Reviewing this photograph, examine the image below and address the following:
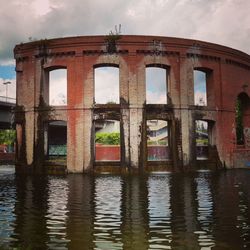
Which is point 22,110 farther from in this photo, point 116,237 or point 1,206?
point 116,237

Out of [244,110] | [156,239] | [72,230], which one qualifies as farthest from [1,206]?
[244,110]

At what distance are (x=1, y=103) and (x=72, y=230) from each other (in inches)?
871

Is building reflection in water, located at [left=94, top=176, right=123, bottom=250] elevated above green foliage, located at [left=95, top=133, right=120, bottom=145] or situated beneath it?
situated beneath

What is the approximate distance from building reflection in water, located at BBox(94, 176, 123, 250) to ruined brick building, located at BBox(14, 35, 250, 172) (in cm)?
913

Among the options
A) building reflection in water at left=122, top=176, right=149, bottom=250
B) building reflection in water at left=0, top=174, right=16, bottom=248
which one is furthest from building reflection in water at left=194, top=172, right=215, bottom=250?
building reflection in water at left=0, top=174, right=16, bottom=248

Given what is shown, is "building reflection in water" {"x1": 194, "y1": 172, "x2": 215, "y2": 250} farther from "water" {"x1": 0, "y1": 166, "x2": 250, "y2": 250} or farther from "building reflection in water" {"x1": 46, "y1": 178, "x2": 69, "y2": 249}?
"building reflection in water" {"x1": 46, "y1": 178, "x2": 69, "y2": 249}

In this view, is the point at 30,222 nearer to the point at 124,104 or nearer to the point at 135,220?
the point at 135,220

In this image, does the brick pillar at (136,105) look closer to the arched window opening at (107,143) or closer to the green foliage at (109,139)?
the arched window opening at (107,143)

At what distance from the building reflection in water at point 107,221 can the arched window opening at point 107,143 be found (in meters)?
12.1

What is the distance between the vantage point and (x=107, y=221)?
721cm

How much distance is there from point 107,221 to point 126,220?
40 centimetres

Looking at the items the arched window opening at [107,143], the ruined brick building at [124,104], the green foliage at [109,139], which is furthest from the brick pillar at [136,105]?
the green foliage at [109,139]

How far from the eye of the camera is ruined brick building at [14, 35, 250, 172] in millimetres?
20359

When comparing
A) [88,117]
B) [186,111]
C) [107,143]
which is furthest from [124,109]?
[107,143]
